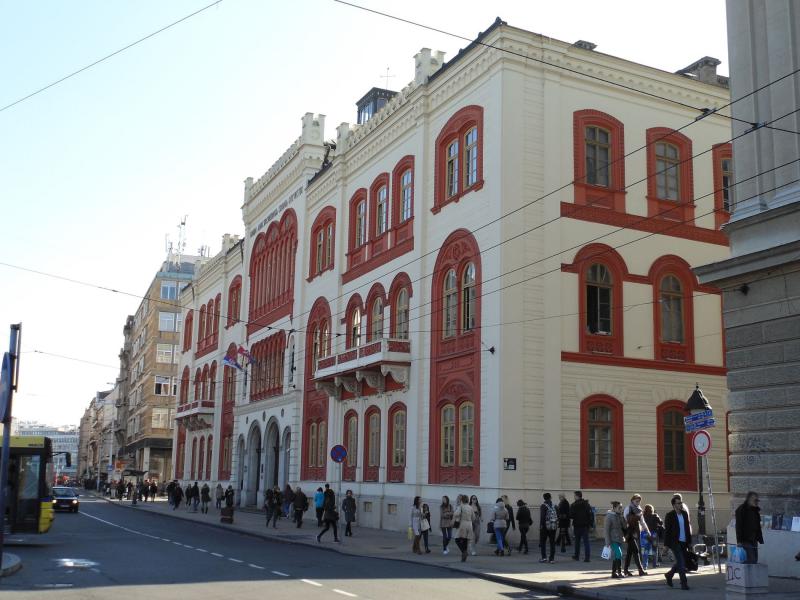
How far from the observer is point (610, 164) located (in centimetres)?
2998

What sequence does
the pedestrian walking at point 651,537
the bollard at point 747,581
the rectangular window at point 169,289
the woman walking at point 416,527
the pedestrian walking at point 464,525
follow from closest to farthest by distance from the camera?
1. the bollard at point 747,581
2. the pedestrian walking at point 651,537
3. the pedestrian walking at point 464,525
4. the woman walking at point 416,527
5. the rectangular window at point 169,289

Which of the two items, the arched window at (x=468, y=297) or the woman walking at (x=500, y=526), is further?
the arched window at (x=468, y=297)

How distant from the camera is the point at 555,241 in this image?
28.3 metres

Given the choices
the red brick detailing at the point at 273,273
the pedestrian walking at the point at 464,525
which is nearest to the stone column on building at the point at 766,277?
the pedestrian walking at the point at 464,525

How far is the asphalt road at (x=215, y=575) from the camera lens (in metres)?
15.3

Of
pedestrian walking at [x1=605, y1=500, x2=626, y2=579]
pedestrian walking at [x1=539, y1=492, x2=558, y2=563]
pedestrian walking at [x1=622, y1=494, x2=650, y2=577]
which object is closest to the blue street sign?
pedestrian walking at [x1=622, y1=494, x2=650, y2=577]

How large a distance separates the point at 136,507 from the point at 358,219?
2801 centimetres

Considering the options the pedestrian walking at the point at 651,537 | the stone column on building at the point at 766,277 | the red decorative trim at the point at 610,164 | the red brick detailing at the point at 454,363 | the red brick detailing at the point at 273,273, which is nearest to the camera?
the stone column on building at the point at 766,277

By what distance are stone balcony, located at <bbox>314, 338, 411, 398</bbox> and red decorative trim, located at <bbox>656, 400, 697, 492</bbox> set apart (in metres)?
8.66

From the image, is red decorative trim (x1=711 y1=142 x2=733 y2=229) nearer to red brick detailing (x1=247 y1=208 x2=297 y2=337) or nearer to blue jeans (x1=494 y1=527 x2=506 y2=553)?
blue jeans (x1=494 y1=527 x2=506 y2=553)

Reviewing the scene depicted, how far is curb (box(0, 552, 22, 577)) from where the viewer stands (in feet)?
56.3

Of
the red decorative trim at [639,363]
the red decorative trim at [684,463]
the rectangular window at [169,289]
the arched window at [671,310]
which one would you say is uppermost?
the rectangular window at [169,289]

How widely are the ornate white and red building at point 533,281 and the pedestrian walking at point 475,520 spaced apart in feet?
2.71

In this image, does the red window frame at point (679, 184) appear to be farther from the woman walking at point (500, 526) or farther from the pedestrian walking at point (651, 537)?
the pedestrian walking at point (651, 537)
